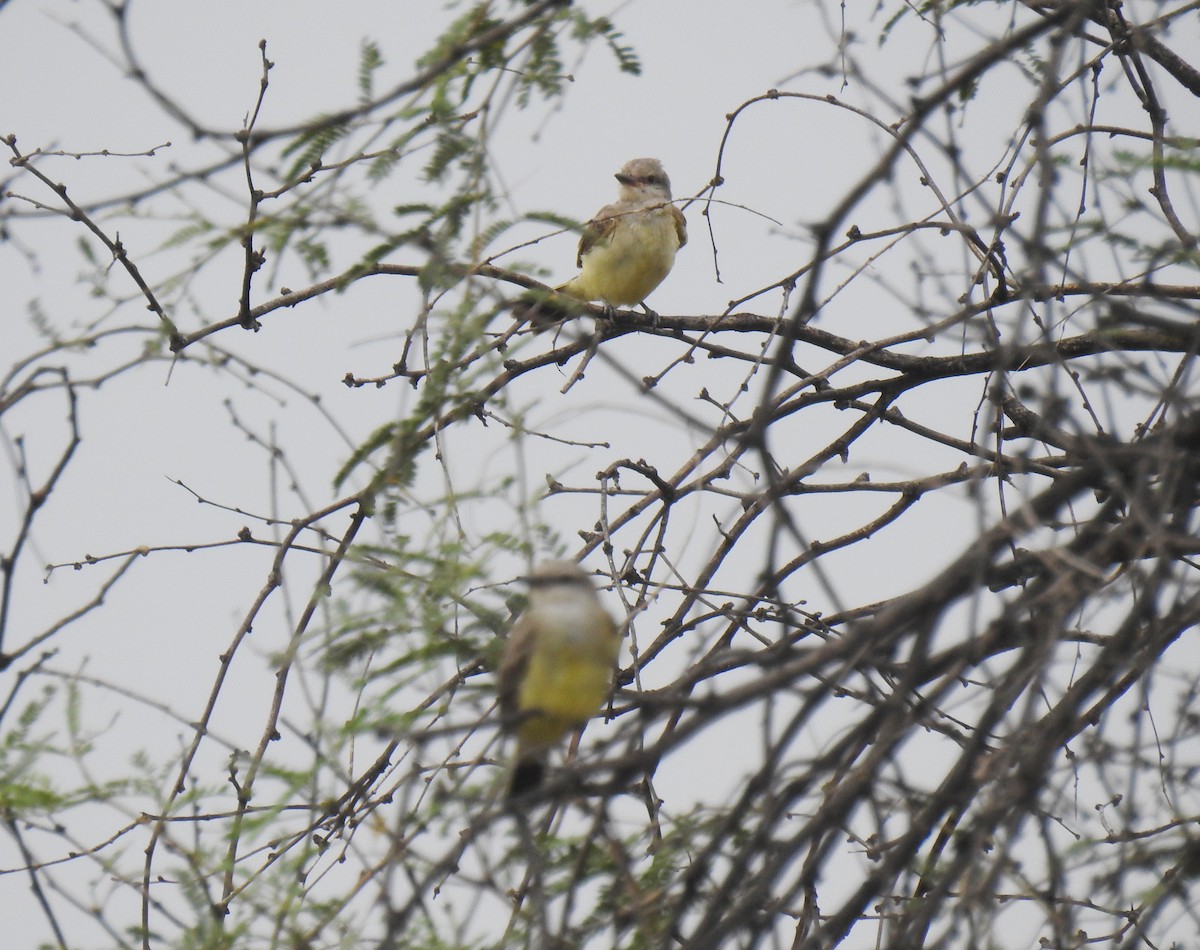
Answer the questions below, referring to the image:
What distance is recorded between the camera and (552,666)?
2.94 metres

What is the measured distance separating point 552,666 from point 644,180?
6.09 metres

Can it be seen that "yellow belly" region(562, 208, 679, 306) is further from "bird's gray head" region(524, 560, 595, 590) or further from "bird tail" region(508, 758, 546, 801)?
"bird tail" region(508, 758, 546, 801)

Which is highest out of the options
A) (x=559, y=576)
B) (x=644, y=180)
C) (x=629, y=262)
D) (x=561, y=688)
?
(x=644, y=180)

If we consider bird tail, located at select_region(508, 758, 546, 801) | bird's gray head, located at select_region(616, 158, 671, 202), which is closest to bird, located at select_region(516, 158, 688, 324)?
bird's gray head, located at select_region(616, 158, 671, 202)

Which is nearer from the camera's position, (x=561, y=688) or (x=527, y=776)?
(x=527, y=776)

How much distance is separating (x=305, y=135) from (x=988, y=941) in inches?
70.5

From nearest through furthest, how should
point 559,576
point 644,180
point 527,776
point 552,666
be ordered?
point 527,776, point 552,666, point 559,576, point 644,180

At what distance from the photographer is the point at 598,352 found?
243 cm

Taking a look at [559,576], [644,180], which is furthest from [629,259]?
Answer: [559,576]

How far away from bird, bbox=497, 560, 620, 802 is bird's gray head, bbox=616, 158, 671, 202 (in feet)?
18.6

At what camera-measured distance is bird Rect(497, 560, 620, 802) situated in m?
2.91

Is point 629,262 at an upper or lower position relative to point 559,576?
upper

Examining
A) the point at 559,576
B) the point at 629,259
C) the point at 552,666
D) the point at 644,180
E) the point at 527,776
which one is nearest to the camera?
the point at 527,776

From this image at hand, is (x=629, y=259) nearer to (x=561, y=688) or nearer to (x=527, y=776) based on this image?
(x=561, y=688)
